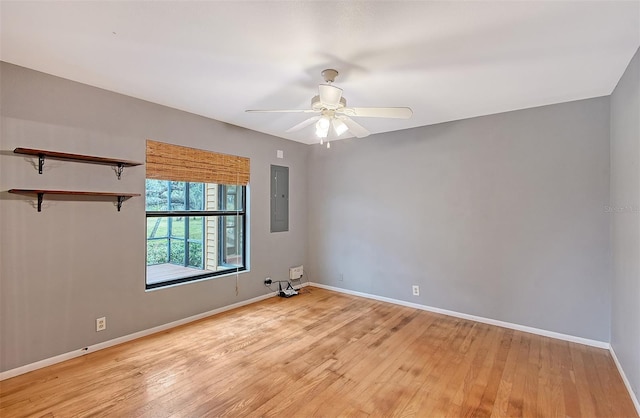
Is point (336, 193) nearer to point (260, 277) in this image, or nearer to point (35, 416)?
point (260, 277)

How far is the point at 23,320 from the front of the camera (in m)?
2.50

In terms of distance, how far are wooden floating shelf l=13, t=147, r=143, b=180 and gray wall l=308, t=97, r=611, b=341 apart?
9.74 ft

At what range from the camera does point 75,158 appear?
108 inches

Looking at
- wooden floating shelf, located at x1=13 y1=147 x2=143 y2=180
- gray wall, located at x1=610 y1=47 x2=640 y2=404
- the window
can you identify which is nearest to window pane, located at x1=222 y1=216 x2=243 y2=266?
the window

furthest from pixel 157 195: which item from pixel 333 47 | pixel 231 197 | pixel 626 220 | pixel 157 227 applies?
pixel 626 220

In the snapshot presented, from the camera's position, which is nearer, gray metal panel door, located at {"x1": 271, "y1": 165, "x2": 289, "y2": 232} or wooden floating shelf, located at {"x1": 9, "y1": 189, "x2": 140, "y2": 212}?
wooden floating shelf, located at {"x1": 9, "y1": 189, "x2": 140, "y2": 212}

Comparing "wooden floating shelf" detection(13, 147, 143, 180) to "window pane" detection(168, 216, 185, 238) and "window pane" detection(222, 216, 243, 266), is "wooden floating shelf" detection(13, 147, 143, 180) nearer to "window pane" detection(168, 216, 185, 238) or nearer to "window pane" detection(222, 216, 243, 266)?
"window pane" detection(168, 216, 185, 238)

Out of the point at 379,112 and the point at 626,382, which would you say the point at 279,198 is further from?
the point at 626,382

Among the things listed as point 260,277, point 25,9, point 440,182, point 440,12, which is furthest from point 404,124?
point 25,9

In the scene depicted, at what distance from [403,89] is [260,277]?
3.19 m

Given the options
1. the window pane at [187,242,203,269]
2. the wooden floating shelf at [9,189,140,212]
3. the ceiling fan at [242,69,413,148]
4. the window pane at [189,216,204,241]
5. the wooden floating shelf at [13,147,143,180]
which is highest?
the ceiling fan at [242,69,413,148]

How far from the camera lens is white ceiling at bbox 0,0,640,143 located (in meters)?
1.76

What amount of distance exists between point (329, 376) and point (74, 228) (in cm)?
263

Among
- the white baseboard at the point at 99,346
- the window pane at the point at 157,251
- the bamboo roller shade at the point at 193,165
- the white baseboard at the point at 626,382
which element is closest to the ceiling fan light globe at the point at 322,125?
the bamboo roller shade at the point at 193,165
